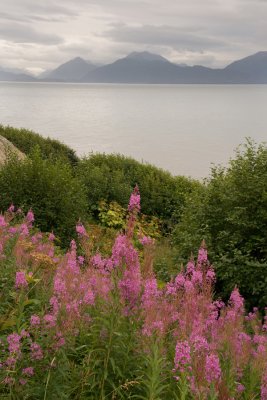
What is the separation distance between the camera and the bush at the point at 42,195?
1355cm

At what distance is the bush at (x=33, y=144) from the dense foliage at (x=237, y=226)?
1138 centimetres

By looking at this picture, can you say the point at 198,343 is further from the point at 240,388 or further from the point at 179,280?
the point at 179,280

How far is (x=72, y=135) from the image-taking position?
78812mm

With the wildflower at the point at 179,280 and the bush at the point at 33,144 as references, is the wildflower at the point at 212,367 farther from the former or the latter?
the bush at the point at 33,144

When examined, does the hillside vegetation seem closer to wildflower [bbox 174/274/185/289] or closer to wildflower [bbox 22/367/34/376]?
wildflower [bbox 174/274/185/289]

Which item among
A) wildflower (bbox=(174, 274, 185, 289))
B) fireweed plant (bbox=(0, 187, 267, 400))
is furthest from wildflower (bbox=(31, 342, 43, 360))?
wildflower (bbox=(174, 274, 185, 289))

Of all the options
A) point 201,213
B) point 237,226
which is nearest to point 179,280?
point 237,226

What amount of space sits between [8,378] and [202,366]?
1.43 m

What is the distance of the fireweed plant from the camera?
13.1ft

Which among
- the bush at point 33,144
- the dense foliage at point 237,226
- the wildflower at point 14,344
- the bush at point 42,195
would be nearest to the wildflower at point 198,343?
the wildflower at point 14,344

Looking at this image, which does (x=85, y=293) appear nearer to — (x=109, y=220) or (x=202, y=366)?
(x=202, y=366)

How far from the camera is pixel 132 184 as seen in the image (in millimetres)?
21625

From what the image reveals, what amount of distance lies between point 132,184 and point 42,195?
8220mm

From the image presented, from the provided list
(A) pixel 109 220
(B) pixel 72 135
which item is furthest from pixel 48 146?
(B) pixel 72 135
